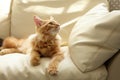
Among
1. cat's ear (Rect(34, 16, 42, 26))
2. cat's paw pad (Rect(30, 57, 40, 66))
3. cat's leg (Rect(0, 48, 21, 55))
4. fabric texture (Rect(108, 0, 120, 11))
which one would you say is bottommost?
cat's leg (Rect(0, 48, 21, 55))

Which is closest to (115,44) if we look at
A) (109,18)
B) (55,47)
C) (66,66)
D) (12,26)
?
(109,18)

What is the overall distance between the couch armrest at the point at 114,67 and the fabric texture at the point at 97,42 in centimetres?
3

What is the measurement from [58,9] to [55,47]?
0.44m

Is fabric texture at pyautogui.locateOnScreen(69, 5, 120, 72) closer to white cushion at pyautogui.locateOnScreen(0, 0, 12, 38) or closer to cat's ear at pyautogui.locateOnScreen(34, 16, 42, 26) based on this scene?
cat's ear at pyautogui.locateOnScreen(34, 16, 42, 26)

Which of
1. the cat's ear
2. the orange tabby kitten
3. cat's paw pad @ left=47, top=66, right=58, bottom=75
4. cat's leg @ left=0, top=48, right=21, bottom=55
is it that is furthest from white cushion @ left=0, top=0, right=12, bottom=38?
cat's paw pad @ left=47, top=66, right=58, bottom=75

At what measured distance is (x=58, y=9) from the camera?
6.37 ft

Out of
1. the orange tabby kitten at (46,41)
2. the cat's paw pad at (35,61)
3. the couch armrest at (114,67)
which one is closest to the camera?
the couch armrest at (114,67)

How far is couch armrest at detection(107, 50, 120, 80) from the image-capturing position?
1.33 metres

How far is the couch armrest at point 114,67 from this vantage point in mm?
1326

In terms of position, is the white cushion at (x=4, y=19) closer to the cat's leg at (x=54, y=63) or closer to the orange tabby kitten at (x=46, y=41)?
the orange tabby kitten at (x=46, y=41)

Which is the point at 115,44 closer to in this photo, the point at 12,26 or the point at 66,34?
the point at 66,34

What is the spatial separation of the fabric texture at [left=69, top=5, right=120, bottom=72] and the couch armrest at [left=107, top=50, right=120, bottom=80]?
0.03 m

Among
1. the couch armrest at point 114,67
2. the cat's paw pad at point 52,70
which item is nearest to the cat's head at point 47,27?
the cat's paw pad at point 52,70

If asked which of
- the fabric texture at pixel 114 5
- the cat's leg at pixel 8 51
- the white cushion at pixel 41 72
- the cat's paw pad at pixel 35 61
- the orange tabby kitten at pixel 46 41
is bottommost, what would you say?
the cat's leg at pixel 8 51
